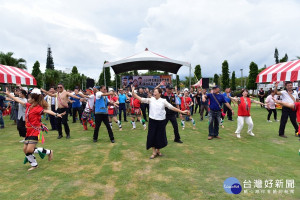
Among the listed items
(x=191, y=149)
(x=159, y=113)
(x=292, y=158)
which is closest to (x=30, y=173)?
(x=159, y=113)

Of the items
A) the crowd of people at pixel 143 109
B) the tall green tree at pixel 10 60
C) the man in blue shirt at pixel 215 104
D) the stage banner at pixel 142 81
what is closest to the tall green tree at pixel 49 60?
the tall green tree at pixel 10 60

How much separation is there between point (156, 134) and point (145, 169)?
1049 millimetres

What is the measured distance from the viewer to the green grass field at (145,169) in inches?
135

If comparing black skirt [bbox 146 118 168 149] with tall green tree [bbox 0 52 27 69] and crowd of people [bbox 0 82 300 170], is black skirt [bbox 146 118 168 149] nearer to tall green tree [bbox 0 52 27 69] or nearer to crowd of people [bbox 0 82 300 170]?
crowd of people [bbox 0 82 300 170]

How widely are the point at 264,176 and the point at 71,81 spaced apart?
48.0 m

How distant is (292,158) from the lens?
514 centimetres

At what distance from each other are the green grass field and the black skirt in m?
0.38

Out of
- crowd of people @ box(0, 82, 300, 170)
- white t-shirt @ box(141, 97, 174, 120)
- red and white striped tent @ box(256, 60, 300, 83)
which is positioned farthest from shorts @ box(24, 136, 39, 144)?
red and white striped tent @ box(256, 60, 300, 83)

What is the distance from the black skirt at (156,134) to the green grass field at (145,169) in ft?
1.24

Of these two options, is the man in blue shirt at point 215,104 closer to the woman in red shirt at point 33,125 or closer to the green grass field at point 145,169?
the green grass field at point 145,169

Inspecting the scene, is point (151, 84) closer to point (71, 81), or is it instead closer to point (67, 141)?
point (67, 141)

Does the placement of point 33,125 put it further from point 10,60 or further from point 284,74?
point 10,60

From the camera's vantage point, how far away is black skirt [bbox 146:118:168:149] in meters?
5.18

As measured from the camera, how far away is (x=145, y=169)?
4.46 metres
